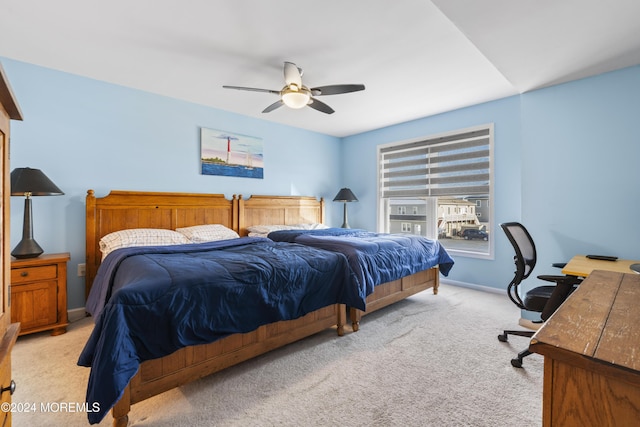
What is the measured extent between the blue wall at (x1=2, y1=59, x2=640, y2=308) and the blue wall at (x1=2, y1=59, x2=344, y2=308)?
10 millimetres

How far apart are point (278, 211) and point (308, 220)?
655mm

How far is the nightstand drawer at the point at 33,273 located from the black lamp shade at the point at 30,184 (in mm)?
636

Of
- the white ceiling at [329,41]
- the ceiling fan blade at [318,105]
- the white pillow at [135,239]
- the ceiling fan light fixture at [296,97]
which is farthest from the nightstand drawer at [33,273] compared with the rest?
the ceiling fan blade at [318,105]

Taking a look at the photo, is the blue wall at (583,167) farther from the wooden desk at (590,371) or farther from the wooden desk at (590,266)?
the wooden desk at (590,371)

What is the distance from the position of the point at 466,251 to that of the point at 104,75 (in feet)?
16.1

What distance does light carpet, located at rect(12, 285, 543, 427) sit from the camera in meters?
1.61

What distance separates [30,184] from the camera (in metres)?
2.52

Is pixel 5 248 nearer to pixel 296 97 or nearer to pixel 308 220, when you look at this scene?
pixel 296 97

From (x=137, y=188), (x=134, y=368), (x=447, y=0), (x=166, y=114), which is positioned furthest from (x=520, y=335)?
(x=166, y=114)

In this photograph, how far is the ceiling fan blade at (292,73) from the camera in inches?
104

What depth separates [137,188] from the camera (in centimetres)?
348

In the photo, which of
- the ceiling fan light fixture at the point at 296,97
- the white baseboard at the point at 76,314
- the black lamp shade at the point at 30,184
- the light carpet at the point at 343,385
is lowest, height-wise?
the light carpet at the point at 343,385

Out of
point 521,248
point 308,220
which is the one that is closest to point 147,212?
point 308,220

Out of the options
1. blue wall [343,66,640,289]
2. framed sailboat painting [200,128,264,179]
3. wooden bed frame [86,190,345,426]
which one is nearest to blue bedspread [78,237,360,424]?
wooden bed frame [86,190,345,426]
